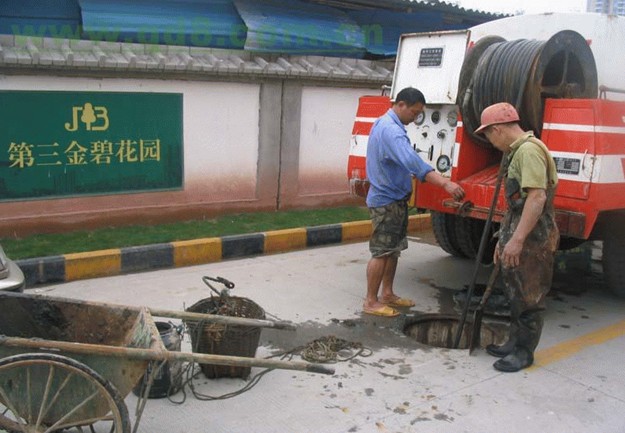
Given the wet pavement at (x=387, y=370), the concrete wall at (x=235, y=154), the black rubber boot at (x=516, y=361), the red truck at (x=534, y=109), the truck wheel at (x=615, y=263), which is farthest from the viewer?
the concrete wall at (x=235, y=154)

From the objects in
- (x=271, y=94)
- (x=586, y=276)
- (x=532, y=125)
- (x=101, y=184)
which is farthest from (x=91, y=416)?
(x=271, y=94)

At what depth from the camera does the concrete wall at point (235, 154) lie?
6.97 metres

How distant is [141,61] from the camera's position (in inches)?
276

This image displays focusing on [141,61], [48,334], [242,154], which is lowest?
[48,334]

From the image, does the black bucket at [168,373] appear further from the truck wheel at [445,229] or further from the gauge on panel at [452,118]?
the truck wheel at [445,229]

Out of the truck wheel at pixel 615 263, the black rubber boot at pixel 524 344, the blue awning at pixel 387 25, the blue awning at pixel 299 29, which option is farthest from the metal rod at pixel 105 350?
the blue awning at pixel 387 25

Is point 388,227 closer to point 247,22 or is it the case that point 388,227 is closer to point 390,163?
point 390,163

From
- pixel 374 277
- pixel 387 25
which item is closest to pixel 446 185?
pixel 374 277

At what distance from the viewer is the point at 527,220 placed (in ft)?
12.7

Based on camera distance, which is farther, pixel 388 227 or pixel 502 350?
pixel 388 227

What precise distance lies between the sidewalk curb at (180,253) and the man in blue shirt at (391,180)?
2.06 m

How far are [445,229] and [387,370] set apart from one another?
2.60 metres

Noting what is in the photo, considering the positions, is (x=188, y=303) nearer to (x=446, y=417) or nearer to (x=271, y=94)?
(x=446, y=417)

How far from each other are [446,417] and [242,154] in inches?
210
